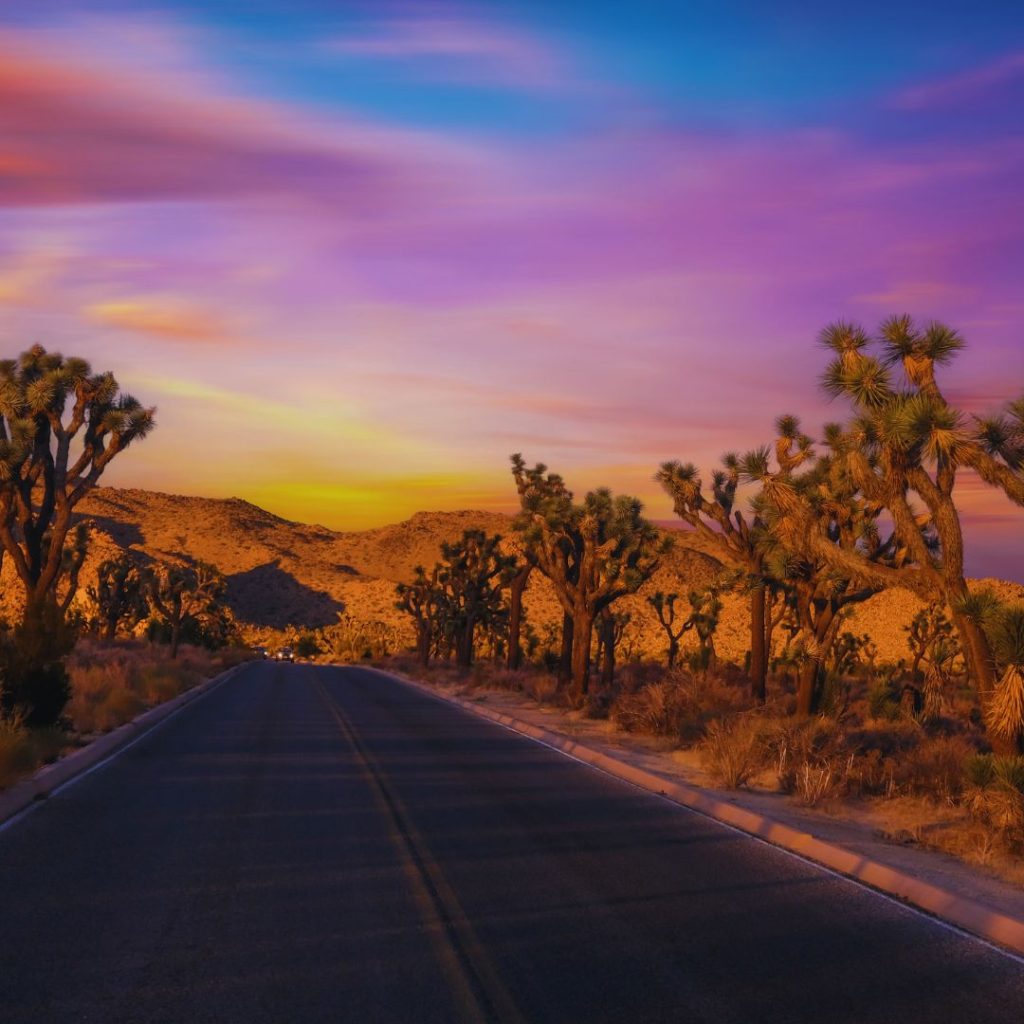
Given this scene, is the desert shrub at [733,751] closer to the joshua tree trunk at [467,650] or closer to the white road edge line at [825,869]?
the white road edge line at [825,869]

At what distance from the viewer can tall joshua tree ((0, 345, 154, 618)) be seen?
2673 cm

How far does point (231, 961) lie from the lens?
266 inches

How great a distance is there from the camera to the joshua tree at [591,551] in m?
32.0

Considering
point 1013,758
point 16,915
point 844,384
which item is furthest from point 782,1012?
point 844,384

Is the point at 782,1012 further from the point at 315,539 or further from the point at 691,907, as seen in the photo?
the point at 315,539

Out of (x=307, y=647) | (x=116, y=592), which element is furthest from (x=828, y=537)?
(x=307, y=647)

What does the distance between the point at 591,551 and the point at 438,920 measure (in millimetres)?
25316

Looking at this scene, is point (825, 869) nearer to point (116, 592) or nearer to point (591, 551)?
point (591, 551)

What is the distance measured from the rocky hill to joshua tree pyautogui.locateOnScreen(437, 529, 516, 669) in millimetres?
26958

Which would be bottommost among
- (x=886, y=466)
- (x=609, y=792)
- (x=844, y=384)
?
(x=609, y=792)

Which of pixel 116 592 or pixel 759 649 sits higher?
pixel 759 649

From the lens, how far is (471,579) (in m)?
57.9

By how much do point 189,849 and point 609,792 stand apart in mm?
6172

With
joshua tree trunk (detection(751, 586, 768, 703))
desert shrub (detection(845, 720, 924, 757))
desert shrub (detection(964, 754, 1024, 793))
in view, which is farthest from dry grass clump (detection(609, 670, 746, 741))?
desert shrub (detection(964, 754, 1024, 793))
